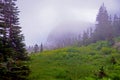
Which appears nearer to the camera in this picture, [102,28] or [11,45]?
[11,45]

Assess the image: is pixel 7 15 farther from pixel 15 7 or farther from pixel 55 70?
pixel 55 70

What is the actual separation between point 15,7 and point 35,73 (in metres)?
8.24

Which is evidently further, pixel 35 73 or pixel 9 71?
pixel 35 73

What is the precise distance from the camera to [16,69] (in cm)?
3172

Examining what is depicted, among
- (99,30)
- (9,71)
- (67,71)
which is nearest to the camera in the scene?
(9,71)

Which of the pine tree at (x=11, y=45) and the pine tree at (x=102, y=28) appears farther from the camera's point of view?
the pine tree at (x=102, y=28)

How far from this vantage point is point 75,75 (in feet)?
109

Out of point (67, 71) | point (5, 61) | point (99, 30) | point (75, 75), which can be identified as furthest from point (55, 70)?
point (99, 30)

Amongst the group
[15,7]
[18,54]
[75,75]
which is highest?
[15,7]

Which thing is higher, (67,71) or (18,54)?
(18,54)

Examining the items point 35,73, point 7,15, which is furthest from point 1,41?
point 35,73

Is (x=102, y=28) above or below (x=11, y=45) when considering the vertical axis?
above

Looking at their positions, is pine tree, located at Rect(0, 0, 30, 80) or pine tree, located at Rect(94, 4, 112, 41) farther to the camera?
pine tree, located at Rect(94, 4, 112, 41)

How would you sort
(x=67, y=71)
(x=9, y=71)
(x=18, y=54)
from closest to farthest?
1. (x=9, y=71)
2. (x=18, y=54)
3. (x=67, y=71)
